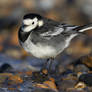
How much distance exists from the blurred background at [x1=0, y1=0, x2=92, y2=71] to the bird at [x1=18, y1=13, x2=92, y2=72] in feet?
12.4

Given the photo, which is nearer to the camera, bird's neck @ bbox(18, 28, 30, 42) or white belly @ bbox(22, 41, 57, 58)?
white belly @ bbox(22, 41, 57, 58)

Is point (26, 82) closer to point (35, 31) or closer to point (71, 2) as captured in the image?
point (35, 31)

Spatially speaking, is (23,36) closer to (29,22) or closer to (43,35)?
(29,22)

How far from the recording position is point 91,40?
1223cm

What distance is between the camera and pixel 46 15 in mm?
16469

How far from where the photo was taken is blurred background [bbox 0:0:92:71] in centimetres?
1194

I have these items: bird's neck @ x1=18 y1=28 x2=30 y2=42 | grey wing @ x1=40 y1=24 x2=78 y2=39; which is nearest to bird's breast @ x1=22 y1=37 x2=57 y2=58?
bird's neck @ x1=18 y1=28 x2=30 y2=42

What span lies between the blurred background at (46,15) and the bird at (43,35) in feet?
12.4

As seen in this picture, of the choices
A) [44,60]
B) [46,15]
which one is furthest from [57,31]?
[46,15]

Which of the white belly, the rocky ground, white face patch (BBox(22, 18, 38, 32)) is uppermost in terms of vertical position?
white face patch (BBox(22, 18, 38, 32))

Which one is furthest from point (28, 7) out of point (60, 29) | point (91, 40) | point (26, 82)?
point (26, 82)

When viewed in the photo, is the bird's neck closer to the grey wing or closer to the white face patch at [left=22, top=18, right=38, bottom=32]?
the white face patch at [left=22, top=18, right=38, bottom=32]

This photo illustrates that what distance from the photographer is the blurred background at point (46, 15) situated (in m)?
11.9

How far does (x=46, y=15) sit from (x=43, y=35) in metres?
9.64
